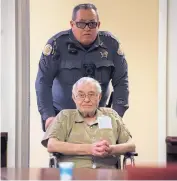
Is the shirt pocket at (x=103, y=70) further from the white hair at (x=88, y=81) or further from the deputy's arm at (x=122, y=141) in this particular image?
the deputy's arm at (x=122, y=141)

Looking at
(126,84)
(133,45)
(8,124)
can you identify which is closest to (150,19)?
(133,45)

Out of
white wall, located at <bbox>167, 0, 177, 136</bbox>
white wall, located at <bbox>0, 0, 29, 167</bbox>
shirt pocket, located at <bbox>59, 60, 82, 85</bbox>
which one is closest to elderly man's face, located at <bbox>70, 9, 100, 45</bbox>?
shirt pocket, located at <bbox>59, 60, 82, 85</bbox>

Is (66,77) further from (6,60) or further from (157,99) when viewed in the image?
(157,99)

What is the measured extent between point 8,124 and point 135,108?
1.12 meters

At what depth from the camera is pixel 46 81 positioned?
3240mm

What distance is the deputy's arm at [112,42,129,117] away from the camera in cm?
324

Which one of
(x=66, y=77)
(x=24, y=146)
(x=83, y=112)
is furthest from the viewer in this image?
(x=24, y=146)

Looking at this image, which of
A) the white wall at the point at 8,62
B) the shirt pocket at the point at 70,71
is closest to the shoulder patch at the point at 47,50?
the shirt pocket at the point at 70,71

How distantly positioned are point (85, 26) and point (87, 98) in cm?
61

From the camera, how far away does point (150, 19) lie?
3.32 m

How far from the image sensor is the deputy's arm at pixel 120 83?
3236 mm

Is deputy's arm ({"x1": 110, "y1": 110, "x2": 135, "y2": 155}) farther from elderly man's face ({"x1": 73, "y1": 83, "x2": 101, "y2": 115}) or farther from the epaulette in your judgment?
the epaulette

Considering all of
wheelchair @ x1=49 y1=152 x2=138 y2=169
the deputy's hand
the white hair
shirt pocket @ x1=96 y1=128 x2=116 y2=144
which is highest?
the white hair

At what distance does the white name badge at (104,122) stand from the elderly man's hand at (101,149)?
0.16m
